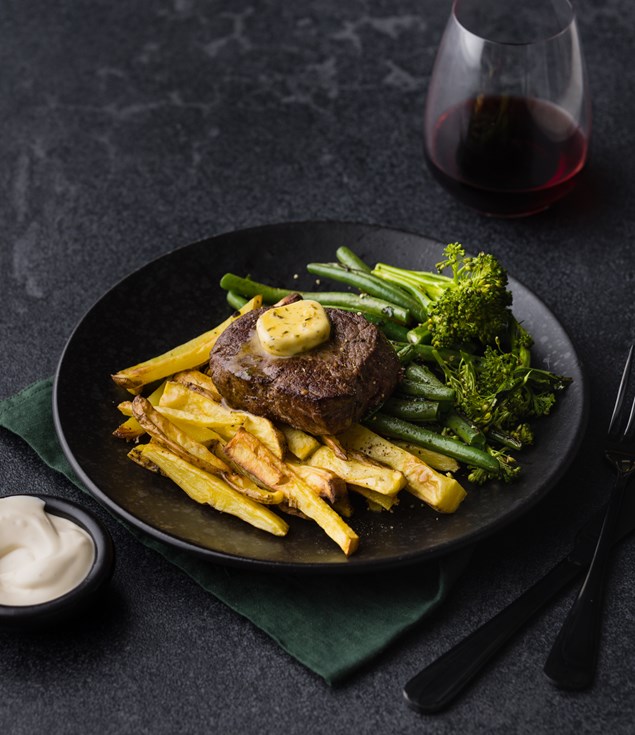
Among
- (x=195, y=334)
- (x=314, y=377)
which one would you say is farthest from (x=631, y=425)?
(x=195, y=334)

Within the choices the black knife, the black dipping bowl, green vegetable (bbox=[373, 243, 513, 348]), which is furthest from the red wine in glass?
the black dipping bowl

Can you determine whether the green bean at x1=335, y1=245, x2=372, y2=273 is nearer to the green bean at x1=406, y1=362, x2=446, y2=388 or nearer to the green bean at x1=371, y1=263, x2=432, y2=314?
the green bean at x1=371, y1=263, x2=432, y2=314

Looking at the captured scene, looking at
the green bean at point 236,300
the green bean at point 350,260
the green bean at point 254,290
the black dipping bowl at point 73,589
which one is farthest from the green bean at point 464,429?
the black dipping bowl at point 73,589

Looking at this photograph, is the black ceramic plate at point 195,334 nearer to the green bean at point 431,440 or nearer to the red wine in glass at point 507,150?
the green bean at point 431,440

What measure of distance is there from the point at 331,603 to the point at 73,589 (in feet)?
3.40

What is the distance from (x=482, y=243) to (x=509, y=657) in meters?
2.98

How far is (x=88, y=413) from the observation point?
4.59 metres

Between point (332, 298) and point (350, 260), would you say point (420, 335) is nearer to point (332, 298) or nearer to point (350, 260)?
point (332, 298)

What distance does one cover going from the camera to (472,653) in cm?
378

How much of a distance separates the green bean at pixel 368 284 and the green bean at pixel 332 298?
0.05 meters

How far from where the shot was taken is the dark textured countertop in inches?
147

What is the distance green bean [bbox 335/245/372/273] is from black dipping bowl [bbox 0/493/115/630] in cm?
205

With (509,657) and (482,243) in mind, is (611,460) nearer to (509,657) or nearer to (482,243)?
(509,657)

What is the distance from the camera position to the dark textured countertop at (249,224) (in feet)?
12.3
